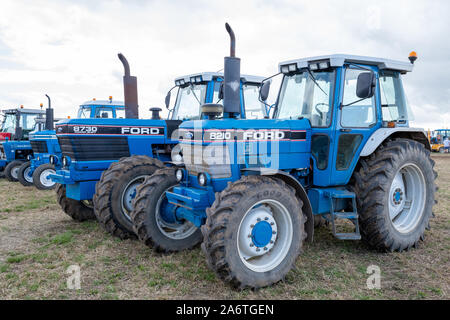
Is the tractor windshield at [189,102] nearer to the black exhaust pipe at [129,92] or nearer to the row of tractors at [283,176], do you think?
the black exhaust pipe at [129,92]

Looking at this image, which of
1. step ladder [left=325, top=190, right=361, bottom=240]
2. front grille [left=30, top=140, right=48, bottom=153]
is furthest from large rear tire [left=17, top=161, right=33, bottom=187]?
step ladder [left=325, top=190, right=361, bottom=240]

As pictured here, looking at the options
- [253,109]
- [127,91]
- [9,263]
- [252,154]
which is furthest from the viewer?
[253,109]

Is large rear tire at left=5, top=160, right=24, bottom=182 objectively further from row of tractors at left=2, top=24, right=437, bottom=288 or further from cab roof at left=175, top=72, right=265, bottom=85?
cab roof at left=175, top=72, right=265, bottom=85

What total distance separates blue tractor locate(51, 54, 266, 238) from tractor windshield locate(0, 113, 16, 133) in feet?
30.4

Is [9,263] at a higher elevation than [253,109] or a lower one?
lower

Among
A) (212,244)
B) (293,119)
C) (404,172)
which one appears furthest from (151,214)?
(404,172)

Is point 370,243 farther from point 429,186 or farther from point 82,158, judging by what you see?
point 82,158

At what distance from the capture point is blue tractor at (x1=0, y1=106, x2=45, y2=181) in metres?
12.9

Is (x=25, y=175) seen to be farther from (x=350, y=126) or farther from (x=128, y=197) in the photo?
(x=350, y=126)

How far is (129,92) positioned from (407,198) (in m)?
5.19

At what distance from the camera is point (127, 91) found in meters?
7.20

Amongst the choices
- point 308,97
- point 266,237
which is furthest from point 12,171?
point 266,237
